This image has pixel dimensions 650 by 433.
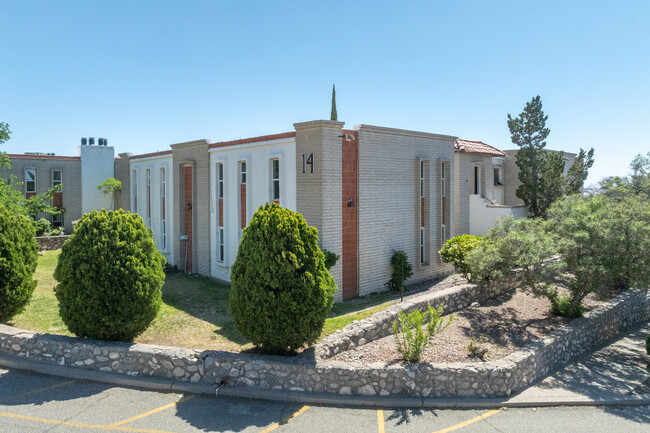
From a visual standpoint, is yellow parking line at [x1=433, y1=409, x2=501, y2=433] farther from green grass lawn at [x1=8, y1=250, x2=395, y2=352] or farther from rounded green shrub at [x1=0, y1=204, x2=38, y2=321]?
rounded green shrub at [x1=0, y1=204, x2=38, y2=321]

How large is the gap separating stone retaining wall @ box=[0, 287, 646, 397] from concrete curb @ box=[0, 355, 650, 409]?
130 millimetres

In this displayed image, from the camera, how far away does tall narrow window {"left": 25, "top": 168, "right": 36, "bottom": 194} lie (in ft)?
109

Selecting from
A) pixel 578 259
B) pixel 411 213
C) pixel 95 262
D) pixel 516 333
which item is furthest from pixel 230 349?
pixel 411 213

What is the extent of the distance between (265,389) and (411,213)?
40.6 ft

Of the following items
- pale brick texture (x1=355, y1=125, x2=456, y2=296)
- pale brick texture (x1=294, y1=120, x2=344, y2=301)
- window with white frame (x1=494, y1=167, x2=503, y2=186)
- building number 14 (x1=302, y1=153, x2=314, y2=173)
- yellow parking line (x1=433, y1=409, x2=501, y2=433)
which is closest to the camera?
yellow parking line (x1=433, y1=409, x2=501, y2=433)

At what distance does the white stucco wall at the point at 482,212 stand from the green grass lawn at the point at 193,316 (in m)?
10.6

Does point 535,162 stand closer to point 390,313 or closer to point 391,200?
point 391,200

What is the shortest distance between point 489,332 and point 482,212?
15.2m

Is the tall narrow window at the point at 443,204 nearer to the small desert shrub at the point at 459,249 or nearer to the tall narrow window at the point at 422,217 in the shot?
the tall narrow window at the point at 422,217

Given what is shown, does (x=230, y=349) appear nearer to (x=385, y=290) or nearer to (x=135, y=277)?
(x=135, y=277)

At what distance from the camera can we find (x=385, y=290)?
19078mm

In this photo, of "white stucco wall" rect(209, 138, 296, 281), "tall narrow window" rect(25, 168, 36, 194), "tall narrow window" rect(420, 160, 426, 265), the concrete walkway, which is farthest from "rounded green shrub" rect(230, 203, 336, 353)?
"tall narrow window" rect(25, 168, 36, 194)

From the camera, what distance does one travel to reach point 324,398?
29.5 feet

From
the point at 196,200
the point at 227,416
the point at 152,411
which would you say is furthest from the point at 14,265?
the point at 196,200
